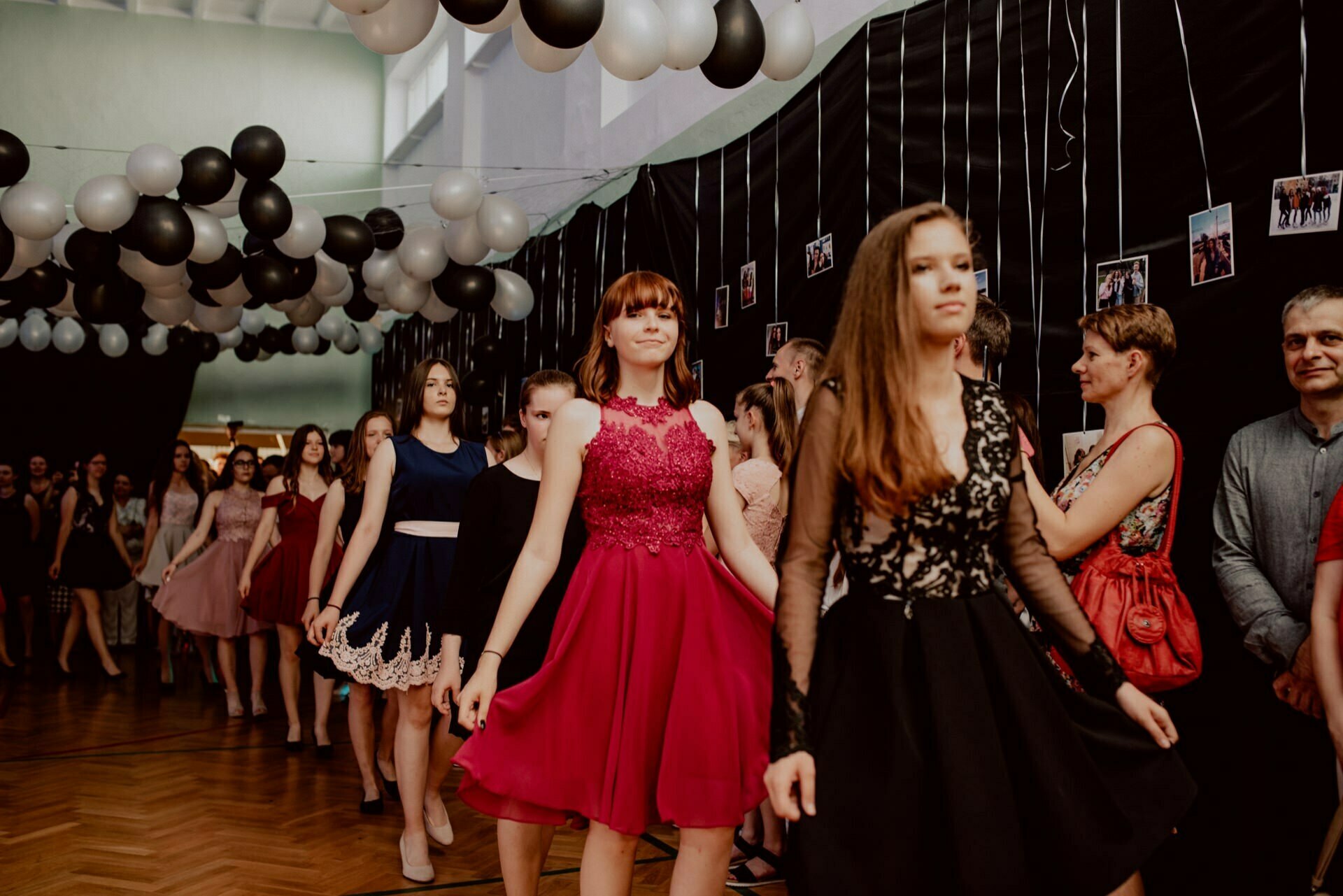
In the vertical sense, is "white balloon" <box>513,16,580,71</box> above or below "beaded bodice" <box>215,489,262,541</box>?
above

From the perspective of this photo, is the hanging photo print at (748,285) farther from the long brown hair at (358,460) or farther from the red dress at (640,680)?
the red dress at (640,680)

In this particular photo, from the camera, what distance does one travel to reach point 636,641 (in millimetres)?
2174

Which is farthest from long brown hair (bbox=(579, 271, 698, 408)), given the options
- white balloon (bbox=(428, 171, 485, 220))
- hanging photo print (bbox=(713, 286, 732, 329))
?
white balloon (bbox=(428, 171, 485, 220))

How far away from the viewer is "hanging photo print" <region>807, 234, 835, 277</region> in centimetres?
482

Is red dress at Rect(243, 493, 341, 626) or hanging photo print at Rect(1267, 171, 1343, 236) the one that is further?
red dress at Rect(243, 493, 341, 626)

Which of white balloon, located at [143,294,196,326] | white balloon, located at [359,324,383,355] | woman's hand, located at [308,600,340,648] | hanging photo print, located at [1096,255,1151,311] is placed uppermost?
white balloon, located at [359,324,383,355]

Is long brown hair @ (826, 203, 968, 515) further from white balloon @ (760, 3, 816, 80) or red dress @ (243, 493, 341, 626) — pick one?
red dress @ (243, 493, 341, 626)

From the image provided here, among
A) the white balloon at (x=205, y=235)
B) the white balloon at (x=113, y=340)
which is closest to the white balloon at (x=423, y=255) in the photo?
the white balloon at (x=205, y=235)

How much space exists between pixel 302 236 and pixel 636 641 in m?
5.22

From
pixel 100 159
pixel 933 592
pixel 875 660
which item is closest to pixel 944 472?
pixel 933 592

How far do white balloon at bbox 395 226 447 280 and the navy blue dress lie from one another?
3.31m

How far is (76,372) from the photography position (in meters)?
13.4

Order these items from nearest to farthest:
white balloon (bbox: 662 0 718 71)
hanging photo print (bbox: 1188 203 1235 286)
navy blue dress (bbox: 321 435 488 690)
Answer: hanging photo print (bbox: 1188 203 1235 286), navy blue dress (bbox: 321 435 488 690), white balloon (bbox: 662 0 718 71)

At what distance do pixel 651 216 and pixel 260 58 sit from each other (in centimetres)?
951
